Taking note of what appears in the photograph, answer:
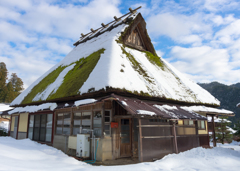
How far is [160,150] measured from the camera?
7566mm

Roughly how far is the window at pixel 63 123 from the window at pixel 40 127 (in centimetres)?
86

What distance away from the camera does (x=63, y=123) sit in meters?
10.0

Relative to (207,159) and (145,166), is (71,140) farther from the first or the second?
(207,159)

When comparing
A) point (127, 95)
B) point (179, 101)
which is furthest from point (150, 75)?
point (127, 95)

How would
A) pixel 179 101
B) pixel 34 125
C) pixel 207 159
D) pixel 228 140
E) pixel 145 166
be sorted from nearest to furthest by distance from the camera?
pixel 145 166, pixel 207 159, pixel 179 101, pixel 34 125, pixel 228 140

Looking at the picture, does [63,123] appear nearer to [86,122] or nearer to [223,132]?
[86,122]

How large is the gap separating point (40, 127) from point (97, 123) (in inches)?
226

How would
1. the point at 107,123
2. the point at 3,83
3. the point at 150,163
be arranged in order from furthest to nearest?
the point at 3,83
the point at 107,123
the point at 150,163

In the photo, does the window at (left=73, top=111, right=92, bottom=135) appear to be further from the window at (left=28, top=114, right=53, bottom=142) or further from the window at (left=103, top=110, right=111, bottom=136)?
the window at (left=28, top=114, right=53, bottom=142)

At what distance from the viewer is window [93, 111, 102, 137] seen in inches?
311

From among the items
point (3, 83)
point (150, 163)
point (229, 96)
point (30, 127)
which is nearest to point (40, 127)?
point (30, 127)

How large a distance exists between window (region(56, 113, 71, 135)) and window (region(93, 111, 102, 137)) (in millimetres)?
2161

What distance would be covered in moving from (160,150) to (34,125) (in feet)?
29.7

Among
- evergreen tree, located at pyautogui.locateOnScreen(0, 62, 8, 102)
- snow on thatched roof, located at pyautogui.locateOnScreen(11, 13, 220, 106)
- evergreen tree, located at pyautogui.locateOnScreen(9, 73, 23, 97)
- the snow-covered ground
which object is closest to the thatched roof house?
snow on thatched roof, located at pyautogui.locateOnScreen(11, 13, 220, 106)
